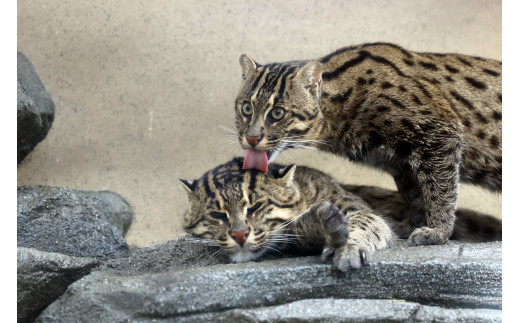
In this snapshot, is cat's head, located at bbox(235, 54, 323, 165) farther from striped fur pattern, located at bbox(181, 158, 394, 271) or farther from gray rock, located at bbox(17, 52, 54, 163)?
gray rock, located at bbox(17, 52, 54, 163)

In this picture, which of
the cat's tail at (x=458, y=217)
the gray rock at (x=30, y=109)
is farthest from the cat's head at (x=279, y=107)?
Answer: the gray rock at (x=30, y=109)

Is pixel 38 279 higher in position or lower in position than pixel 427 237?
lower

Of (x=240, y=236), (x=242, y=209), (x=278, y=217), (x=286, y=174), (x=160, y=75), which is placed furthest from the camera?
(x=160, y=75)

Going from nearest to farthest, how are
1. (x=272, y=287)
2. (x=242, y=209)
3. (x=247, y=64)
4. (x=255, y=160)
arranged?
1. (x=272, y=287)
2. (x=242, y=209)
3. (x=255, y=160)
4. (x=247, y=64)

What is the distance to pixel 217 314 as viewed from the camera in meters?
3.84

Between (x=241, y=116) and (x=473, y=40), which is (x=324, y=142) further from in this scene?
(x=473, y=40)

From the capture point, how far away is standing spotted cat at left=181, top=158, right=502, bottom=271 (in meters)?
4.19

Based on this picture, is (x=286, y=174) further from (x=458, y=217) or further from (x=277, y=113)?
(x=458, y=217)

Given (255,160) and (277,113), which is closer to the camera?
(255,160)

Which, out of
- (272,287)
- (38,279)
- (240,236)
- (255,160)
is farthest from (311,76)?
(38,279)

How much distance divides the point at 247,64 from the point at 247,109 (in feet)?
1.89

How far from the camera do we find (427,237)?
5.39 metres

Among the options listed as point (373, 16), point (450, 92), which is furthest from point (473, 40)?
point (450, 92)

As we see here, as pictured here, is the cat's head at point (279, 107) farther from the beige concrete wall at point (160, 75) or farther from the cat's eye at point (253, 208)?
the beige concrete wall at point (160, 75)
